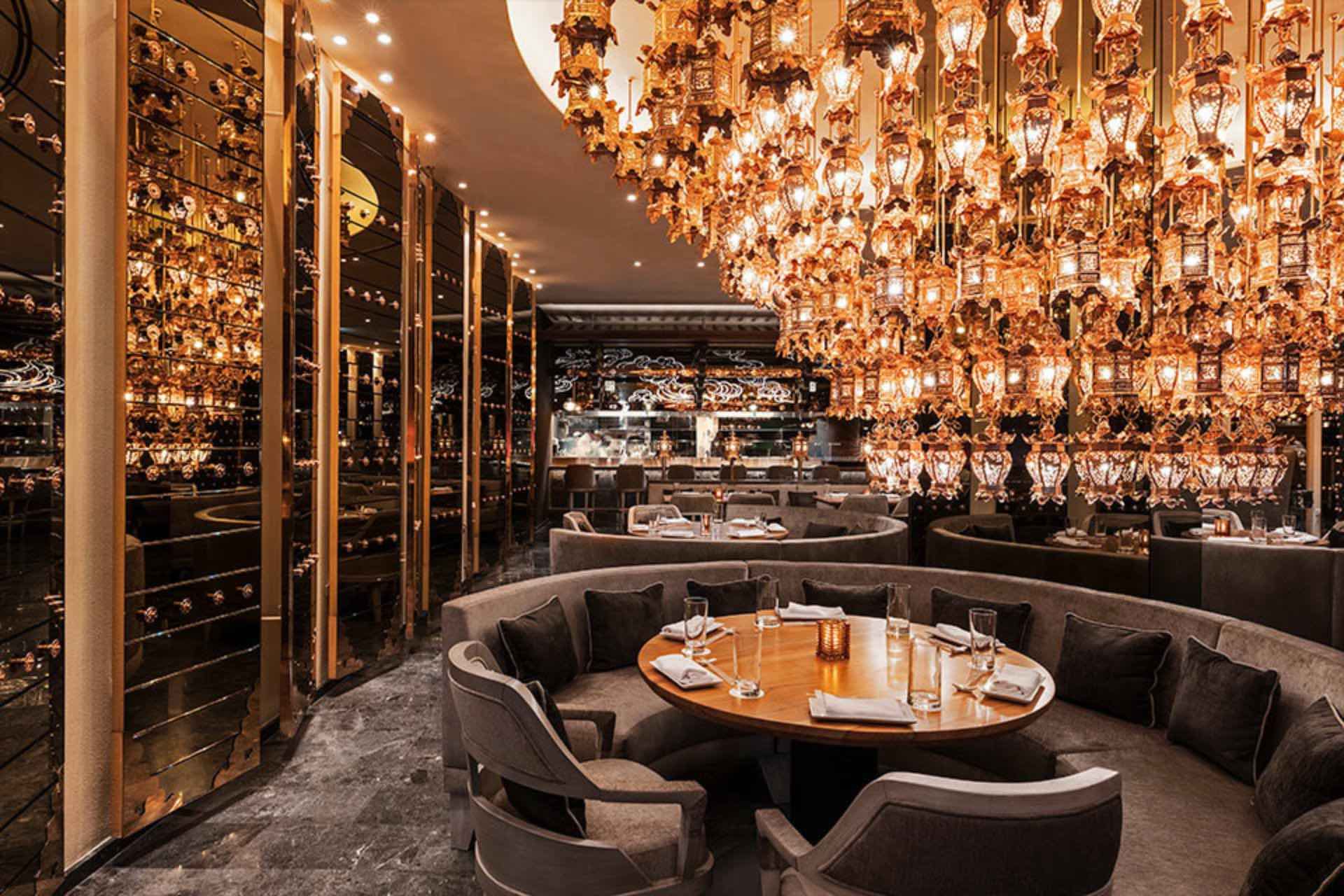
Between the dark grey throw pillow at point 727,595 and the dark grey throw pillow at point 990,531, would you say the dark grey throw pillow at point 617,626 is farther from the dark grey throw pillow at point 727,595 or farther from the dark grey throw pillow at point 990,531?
the dark grey throw pillow at point 990,531

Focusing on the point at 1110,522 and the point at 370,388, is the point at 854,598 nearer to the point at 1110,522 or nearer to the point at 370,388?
the point at 370,388

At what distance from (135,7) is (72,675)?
273cm

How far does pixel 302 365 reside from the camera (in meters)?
3.87

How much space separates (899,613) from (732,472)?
25.9ft

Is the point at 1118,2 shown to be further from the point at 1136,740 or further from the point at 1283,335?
the point at 1136,740

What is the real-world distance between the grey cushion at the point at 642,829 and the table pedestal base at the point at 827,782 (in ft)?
1.98

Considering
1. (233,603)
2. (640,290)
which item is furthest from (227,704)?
(640,290)

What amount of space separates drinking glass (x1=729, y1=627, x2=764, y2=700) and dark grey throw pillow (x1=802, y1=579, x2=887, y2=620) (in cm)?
86

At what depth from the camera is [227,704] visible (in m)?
3.87

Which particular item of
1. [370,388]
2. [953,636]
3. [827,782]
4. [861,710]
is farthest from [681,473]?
[861,710]

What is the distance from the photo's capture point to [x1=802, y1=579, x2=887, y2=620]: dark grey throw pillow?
3859 mm

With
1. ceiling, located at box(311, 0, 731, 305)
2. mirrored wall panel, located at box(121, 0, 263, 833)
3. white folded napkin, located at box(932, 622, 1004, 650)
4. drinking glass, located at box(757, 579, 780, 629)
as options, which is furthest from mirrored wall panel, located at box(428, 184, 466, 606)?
white folded napkin, located at box(932, 622, 1004, 650)

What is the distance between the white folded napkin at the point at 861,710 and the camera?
2105mm

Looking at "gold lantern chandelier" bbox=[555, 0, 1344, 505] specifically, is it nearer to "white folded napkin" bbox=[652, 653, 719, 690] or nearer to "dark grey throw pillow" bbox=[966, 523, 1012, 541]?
"dark grey throw pillow" bbox=[966, 523, 1012, 541]
